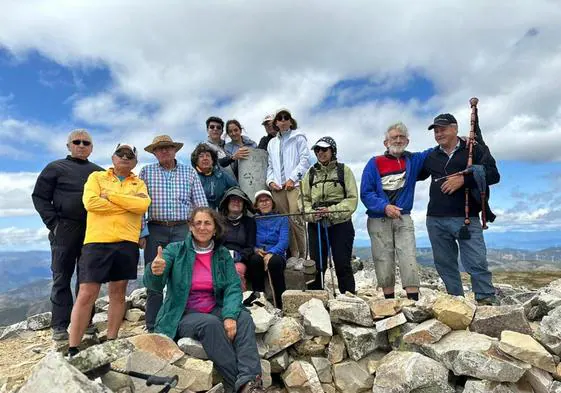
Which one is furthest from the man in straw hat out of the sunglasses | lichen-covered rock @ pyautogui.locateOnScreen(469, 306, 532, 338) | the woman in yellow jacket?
lichen-covered rock @ pyautogui.locateOnScreen(469, 306, 532, 338)

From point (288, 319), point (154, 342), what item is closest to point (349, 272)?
point (288, 319)

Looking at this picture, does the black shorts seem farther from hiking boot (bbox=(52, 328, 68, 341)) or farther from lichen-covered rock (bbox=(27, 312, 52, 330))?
lichen-covered rock (bbox=(27, 312, 52, 330))

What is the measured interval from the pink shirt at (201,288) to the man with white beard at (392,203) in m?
3.71

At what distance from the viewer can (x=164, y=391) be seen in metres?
5.30

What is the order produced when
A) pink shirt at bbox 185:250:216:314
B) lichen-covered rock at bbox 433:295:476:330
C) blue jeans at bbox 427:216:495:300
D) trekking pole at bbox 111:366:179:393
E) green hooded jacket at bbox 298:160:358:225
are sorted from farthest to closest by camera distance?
green hooded jacket at bbox 298:160:358:225 → blue jeans at bbox 427:216:495:300 → lichen-covered rock at bbox 433:295:476:330 → pink shirt at bbox 185:250:216:314 → trekking pole at bbox 111:366:179:393

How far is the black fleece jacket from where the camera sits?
751 cm

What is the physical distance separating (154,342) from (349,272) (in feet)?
14.3

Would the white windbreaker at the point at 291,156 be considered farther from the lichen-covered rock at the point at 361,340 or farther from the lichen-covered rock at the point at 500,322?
the lichen-covered rock at the point at 500,322

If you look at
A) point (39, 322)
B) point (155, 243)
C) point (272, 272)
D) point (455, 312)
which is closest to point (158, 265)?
point (155, 243)

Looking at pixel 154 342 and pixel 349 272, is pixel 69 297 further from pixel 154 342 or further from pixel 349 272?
pixel 349 272

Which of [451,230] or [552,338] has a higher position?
[451,230]

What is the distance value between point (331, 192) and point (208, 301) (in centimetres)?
363

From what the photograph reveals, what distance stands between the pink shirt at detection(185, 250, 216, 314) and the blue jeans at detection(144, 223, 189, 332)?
1405mm

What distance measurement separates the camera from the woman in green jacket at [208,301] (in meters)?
5.86
